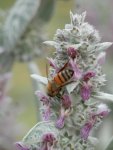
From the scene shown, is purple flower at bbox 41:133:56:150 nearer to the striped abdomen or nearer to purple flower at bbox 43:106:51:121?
purple flower at bbox 43:106:51:121

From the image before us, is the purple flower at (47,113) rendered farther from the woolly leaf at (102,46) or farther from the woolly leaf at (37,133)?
the woolly leaf at (102,46)

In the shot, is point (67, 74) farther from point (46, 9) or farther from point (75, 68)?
point (46, 9)

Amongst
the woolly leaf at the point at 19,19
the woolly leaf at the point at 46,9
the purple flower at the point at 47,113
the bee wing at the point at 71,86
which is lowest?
the purple flower at the point at 47,113

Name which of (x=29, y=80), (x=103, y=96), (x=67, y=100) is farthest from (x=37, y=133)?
(x=29, y=80)

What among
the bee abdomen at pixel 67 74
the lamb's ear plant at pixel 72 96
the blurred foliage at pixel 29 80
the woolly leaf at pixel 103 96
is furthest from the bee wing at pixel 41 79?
the blurred foliage at pixel 29 80

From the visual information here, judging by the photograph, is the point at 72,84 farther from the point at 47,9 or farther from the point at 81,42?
the point at 47,9

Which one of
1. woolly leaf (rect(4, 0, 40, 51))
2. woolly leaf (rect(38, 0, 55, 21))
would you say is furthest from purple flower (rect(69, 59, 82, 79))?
woolly leaf (rect(38, 0, 55, 21))

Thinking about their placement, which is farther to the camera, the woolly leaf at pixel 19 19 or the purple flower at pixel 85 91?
the woolly leaf at pixel 19 19
